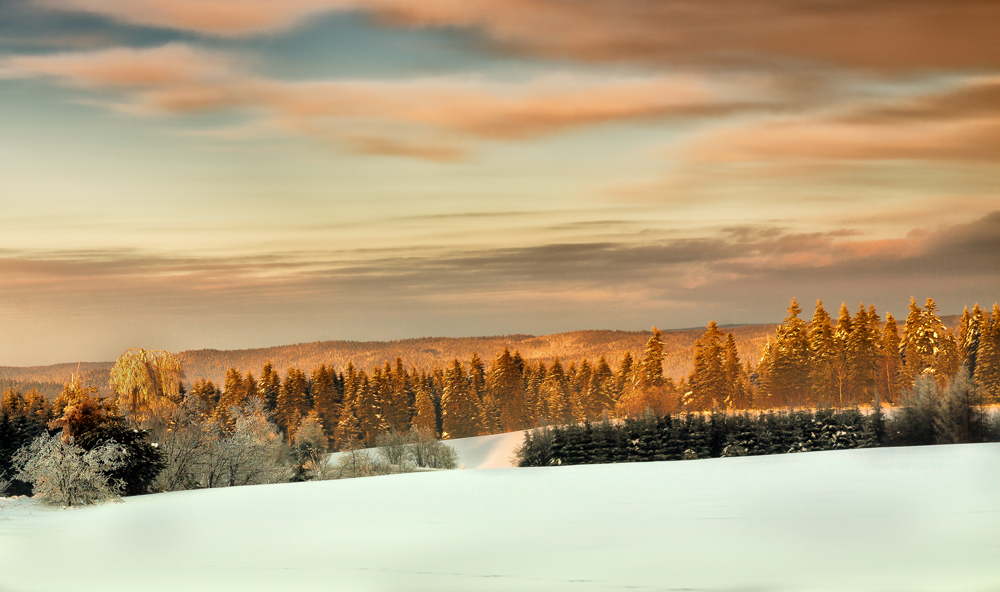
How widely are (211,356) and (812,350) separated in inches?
4125

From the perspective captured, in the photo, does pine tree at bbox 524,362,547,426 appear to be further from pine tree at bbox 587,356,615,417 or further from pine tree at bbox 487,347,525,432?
pine tree at bbox 587,356,615,417

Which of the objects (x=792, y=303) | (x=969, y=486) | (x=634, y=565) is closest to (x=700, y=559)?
(x=634, y=565)

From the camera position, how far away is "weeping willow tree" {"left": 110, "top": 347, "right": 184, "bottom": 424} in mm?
25484

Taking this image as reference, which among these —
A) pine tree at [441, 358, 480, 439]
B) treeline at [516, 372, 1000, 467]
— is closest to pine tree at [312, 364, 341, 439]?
pine tree at [441, 358, 480, 439]

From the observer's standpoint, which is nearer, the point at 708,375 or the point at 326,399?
the point at 708,375

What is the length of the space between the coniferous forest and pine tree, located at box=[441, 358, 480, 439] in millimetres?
142

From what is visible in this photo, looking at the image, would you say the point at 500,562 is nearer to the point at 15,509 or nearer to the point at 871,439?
the point at 15,509

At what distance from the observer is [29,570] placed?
32.0 ft

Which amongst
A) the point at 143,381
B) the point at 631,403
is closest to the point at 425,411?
the point at 631,403

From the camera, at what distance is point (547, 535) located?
416 inches

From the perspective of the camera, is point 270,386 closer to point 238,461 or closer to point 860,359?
point 860,359

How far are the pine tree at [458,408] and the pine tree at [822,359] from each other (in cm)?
3323

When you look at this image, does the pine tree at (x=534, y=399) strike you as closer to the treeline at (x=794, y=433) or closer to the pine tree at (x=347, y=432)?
the pine tree at (x=347, y=432)

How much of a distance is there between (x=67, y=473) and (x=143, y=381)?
1019 cm
